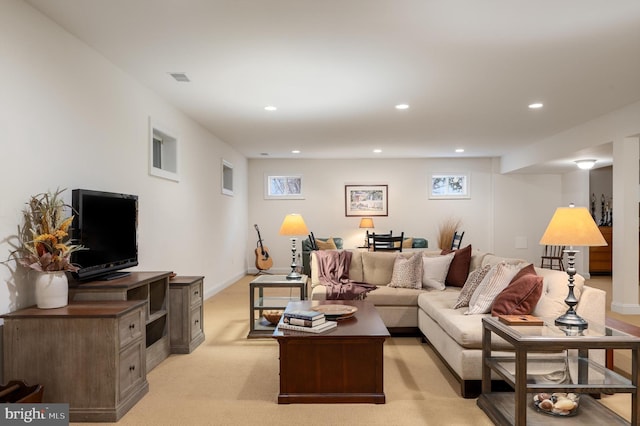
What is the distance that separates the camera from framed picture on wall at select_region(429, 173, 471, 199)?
35.9ft

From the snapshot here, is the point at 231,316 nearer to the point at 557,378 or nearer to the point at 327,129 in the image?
Answer: the point at 327,129

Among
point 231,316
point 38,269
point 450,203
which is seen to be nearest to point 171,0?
point 38,269

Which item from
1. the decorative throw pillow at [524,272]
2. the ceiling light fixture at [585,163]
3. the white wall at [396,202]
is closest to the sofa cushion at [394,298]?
the decorative throw pillow at [524,272]

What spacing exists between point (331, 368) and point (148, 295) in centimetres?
166

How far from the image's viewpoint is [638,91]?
520cm

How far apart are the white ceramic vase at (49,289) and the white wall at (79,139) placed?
0.20 m

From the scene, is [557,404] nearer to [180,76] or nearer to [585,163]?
[180,76]

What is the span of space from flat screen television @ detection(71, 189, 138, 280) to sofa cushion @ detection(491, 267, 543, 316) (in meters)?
2.98

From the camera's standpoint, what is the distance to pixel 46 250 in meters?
2.99

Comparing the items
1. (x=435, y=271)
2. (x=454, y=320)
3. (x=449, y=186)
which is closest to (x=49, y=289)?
(x=454, y=320)

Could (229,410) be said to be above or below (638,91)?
below

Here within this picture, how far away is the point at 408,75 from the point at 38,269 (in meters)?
3.59

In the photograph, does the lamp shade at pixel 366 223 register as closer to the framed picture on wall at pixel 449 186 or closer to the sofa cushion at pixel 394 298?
the framed picture on wall at pixel 449 186

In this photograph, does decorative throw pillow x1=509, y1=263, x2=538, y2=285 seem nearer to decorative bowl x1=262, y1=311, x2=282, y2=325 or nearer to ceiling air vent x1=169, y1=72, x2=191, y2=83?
decorative bowl x1=262, y1=311, x2=282, y2=325
